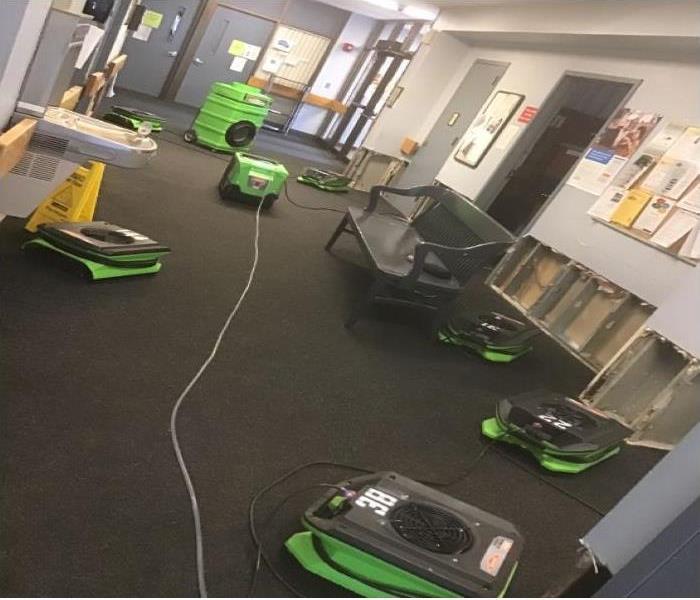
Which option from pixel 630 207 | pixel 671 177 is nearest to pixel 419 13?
pixel 630 207

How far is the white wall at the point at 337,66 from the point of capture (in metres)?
9.58

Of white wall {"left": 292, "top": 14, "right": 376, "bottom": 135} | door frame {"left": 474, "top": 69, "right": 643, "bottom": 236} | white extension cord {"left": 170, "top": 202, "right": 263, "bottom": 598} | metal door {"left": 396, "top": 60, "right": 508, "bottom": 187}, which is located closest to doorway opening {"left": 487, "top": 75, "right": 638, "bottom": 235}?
door frame {"left": 474, "top": 69, "right": 643, "bottom": 236}

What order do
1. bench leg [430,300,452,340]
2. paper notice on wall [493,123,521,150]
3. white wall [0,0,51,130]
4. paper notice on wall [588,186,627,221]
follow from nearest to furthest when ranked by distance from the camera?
white wall [0,0,51,130]
bench leg [430,300,452,340]
paper notice on wall [588,186,627,221]
paper notice on wall [493,123,521,150]

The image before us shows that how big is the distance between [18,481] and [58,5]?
5.37ft

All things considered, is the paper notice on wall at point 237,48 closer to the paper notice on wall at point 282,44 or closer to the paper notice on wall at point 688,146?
the paper notice on wall at point 282,44

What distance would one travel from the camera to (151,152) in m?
2.32

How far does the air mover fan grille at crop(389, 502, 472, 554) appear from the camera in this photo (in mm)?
1570

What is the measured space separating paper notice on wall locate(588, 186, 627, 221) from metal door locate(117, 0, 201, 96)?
7.01 meters

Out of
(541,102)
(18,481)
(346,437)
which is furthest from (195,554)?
(541,102)

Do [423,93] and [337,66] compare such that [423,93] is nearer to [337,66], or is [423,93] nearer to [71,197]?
[337,66]

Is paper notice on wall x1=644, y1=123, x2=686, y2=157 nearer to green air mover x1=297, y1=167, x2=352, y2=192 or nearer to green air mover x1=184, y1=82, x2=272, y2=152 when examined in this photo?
green air mover x1=297, y1=167, x2=352, y2=192

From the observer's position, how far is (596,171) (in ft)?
14.3

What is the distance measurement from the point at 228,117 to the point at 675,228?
4483 mm

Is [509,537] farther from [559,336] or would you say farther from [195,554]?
[559,336]
